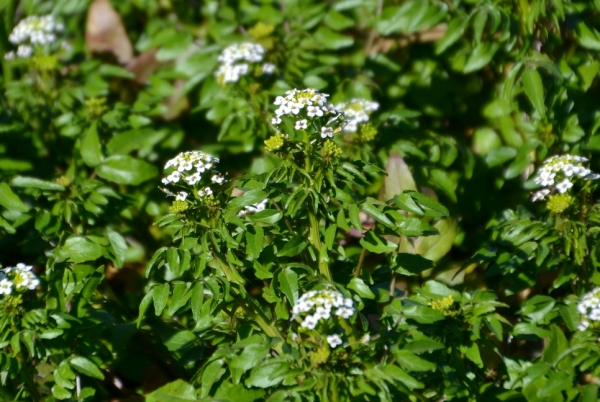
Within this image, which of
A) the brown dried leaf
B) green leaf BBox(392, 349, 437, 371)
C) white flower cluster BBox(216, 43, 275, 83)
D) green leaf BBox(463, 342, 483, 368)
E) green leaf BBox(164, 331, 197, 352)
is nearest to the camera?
green leaf BBox(392, 349, 437, 371)

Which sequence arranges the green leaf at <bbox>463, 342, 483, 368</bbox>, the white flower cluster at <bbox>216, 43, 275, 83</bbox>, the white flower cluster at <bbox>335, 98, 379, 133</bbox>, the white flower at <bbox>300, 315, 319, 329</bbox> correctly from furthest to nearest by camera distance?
the white flower cluster at <bbox>216, 43, 275, 83</bbox>, the white flower cluster at <bbox>335, 98, 379, 133</bbox>, the green leaf at <bbox>463, 342, 483, 368</bbox>, the white flower at <bbox>300, 315, 319, 329</bbox>

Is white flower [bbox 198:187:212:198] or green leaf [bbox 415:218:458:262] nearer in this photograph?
white flower [bbox 198:187:212:198]

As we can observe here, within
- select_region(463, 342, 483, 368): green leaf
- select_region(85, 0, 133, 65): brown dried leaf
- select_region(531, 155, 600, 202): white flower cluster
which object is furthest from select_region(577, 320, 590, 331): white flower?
select_region(85, 0, 133, 65): brown dried leaf

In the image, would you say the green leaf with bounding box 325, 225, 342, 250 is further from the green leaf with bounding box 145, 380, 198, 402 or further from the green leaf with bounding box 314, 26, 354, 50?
the green leaf with bounding box 314, 26, 354, 50

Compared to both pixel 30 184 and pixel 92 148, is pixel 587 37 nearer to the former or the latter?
pixel 92 148

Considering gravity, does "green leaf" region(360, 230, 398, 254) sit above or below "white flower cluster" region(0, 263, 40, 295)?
above

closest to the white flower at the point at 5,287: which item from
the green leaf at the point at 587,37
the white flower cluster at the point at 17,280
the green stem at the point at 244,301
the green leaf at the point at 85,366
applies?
the white flower cluster at the point at 17,280

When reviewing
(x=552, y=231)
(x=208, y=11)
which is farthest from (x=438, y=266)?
(x=208, y=11)

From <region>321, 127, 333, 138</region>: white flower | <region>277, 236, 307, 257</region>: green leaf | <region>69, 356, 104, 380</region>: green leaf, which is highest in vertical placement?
<region>321, 127, 333, 138</region>: white flower

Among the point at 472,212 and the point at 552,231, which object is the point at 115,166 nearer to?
the point at 472,212
